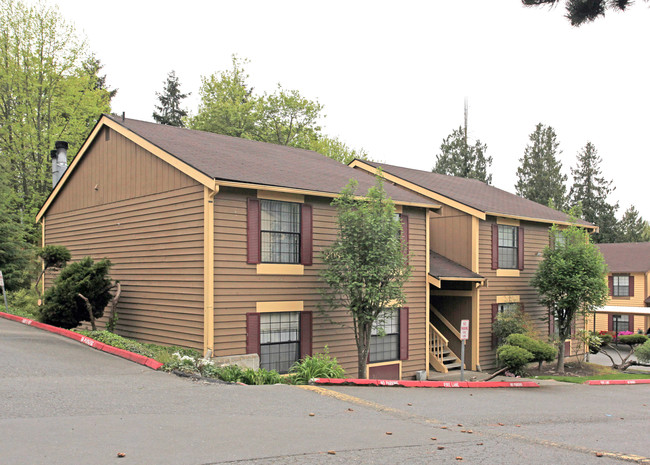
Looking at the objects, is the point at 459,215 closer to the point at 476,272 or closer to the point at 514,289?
the point at 476,272

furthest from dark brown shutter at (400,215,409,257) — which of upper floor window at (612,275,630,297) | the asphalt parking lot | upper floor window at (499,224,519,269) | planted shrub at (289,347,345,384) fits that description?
upper floor window at (612,275,630,297)

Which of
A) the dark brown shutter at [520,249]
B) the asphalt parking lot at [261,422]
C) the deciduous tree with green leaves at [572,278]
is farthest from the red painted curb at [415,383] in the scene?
the dark brown shutter at [520,249]

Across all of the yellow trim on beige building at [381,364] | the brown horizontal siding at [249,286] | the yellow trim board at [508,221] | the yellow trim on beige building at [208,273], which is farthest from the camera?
the yellow trim board at [508,221]

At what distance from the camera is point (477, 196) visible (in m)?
23.2

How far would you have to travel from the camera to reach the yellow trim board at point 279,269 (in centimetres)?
1451

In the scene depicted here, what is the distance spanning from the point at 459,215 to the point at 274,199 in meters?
8.51

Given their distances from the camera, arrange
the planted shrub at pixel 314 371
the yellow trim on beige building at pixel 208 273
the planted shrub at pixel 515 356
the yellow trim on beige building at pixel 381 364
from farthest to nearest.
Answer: the planted shrub at pixel 515 356
the yellow trim on beige building at pixel 381 364
the yellow trim on beige building at pixel 208 273
the planted shrub at pixel 314 371

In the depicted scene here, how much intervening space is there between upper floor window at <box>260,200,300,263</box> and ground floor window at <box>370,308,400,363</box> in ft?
11.8

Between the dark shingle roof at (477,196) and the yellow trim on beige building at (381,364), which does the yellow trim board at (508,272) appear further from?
the yellow trim on beige building at (381,364)

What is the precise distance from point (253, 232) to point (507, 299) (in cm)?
1122

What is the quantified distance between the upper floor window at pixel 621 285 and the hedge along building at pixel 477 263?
21567 millimetres

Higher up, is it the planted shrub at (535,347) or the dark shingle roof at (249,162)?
the dark shingle roof at (249,162)

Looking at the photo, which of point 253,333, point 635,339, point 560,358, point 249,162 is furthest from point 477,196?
point 635,339

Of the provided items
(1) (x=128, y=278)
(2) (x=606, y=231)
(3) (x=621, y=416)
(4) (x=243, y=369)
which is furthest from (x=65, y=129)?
(2) (x=606, y=231)
